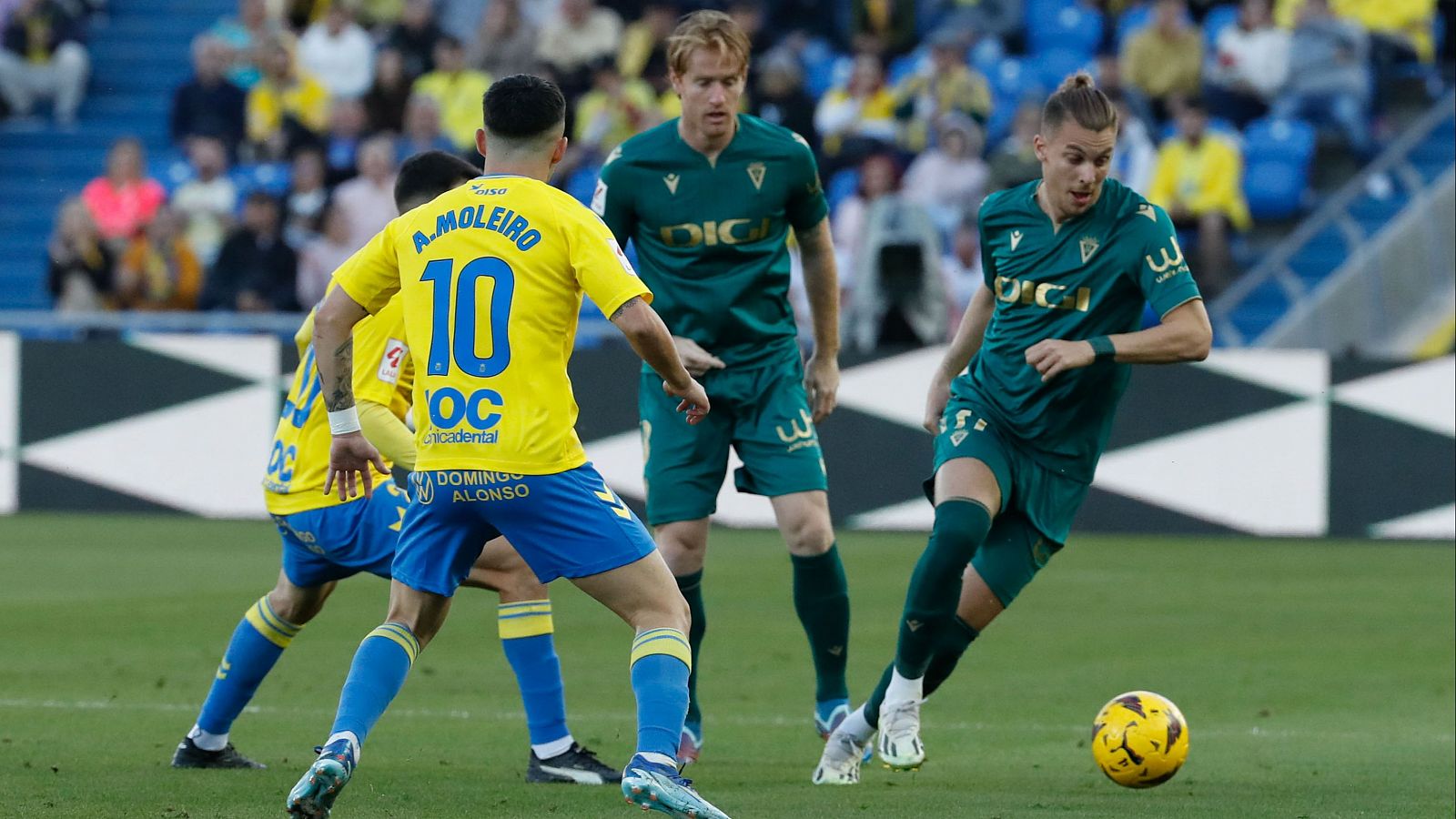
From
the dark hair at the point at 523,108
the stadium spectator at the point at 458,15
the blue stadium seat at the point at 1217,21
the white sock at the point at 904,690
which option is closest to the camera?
the dark hair at the point at 523,108

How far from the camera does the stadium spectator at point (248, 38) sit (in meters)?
20.4

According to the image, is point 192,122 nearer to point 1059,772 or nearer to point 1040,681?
point 1040,681

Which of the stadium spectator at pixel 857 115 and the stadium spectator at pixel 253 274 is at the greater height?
the stadium spectator at pixel 857 115

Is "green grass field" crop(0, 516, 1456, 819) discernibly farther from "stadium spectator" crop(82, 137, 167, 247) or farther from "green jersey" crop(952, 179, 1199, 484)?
"stadium spectator" crop(82, 137, 167, 247)

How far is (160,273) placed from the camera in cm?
1770

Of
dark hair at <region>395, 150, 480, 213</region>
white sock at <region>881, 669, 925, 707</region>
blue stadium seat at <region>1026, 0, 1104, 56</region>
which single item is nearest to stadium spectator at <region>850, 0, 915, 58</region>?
blue stadium seat at <region>1026, 0, 1104, 56</region>

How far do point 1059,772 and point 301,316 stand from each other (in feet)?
35.2

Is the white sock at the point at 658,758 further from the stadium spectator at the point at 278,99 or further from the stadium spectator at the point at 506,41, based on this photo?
the stadium spectator at the point at 278,99

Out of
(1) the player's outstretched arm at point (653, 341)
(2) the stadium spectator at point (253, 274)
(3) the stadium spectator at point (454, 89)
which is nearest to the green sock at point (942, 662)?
(1) the player's outstretched arm at point (653, 341)

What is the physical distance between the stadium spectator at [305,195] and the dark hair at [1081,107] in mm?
12427

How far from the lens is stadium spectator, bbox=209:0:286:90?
2041cm

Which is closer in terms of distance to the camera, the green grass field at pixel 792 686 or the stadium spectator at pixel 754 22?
the green grass field at pixel 792 686

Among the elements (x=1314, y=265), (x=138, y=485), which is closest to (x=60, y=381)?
(x=138, y=485)

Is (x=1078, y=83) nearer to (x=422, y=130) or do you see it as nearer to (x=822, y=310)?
(x=822, y=310)
